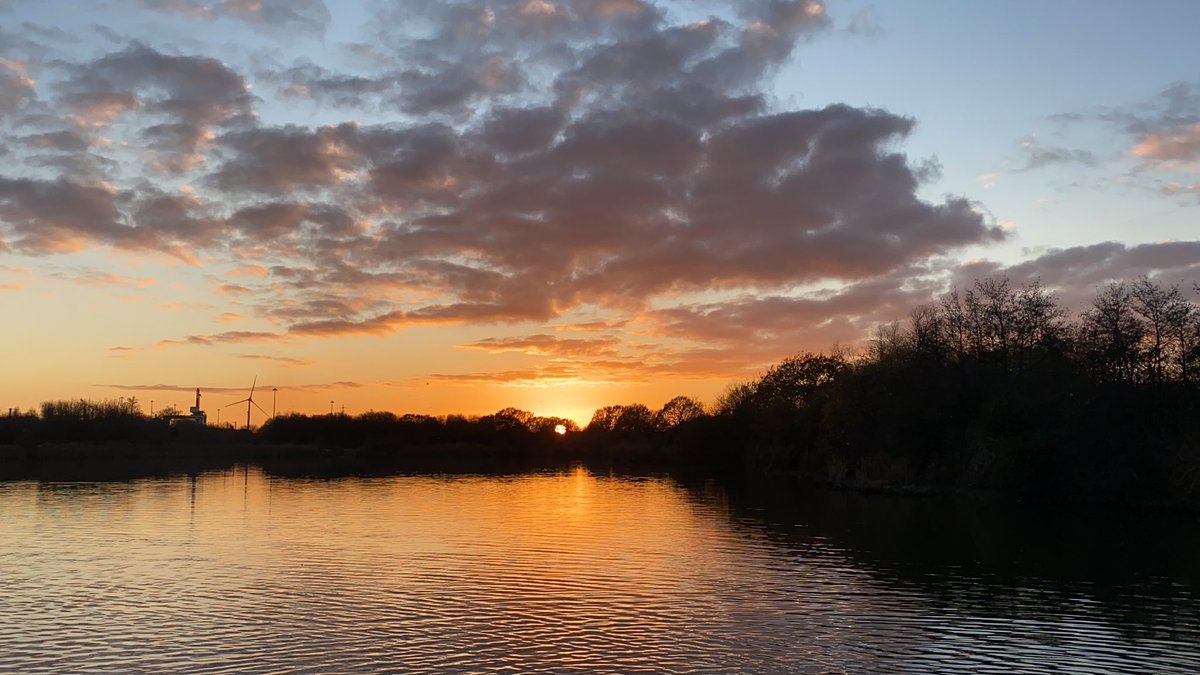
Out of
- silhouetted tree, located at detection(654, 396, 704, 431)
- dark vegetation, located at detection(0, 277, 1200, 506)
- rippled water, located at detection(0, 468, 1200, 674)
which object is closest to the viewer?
rippled water, located at detection(0, 468, 1200, 674)

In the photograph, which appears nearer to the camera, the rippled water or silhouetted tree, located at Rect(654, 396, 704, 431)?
the rippled water

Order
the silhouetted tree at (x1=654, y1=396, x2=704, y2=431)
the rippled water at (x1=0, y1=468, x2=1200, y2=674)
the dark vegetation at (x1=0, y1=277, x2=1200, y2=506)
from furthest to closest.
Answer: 1. the silhouetted tree at (x1=654, y1=396, x2=704, y2=431)
2. the dark vegetation at (x1=0, y1=277, x2=1200, y2=506)
3. the rippled water at (x1=0, y1=468, x2=1200, y2=674)

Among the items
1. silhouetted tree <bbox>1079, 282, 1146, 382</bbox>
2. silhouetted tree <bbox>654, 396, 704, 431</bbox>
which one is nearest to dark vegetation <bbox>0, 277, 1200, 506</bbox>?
silhouetted tree <bbox>1079, 282, 1146, 382</bbox>

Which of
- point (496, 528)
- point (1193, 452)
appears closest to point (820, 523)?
point (496, 528)

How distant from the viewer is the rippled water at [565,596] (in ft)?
64.2

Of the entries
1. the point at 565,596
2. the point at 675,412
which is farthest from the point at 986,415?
the point at 675,412

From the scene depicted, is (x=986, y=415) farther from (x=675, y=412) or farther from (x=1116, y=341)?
(x=675, y=412)

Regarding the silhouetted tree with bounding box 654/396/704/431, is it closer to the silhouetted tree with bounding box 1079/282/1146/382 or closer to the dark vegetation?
the dark vegetation

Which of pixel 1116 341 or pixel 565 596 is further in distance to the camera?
pixel 1116 341

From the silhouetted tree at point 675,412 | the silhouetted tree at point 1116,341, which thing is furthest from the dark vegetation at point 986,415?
the silhouetted tree at point 675,412

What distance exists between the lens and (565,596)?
87.6 feet

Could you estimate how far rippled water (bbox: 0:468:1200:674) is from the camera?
19578 mm

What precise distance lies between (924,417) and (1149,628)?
164ft

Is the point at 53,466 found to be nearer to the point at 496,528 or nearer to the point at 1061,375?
the point at 496,528
